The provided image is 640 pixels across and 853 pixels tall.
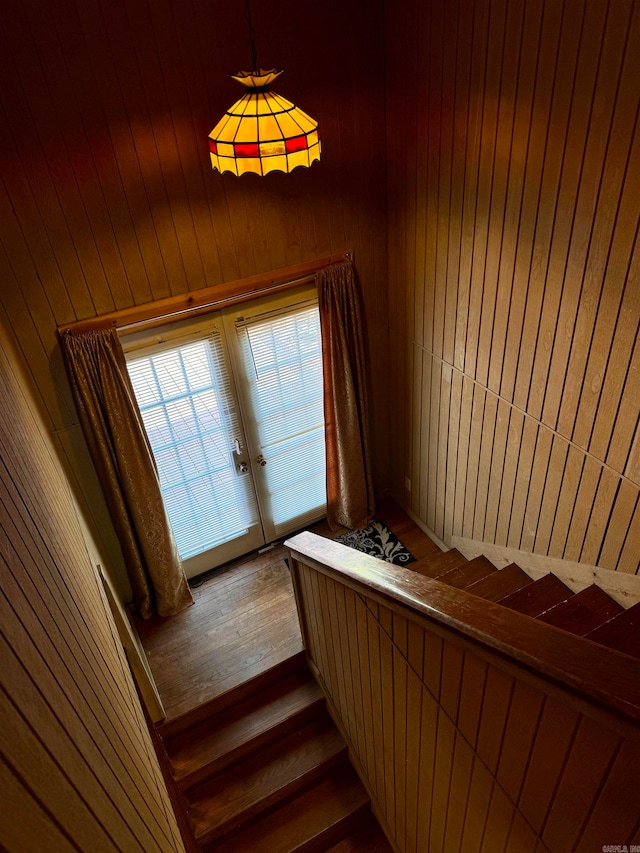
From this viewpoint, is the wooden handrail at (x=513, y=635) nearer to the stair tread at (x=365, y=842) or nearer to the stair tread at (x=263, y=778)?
the stair tread at (x=263, y=778)

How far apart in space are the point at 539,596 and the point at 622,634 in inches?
30.5

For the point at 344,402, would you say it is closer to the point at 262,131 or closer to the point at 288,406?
the point at 288,406

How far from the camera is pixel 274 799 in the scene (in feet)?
11.2

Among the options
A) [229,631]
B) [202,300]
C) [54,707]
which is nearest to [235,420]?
[202,300]

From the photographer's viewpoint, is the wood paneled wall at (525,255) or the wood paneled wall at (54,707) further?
the wood paneled wall at (525,255)

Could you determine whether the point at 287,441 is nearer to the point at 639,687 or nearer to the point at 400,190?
the point at 400,190

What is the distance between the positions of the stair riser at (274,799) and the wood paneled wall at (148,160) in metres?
1.89

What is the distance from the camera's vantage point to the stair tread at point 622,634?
2283mm

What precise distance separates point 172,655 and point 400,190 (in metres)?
3.35

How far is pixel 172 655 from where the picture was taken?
4.00 m

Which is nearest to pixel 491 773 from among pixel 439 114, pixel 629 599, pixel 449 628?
pixel 449 628

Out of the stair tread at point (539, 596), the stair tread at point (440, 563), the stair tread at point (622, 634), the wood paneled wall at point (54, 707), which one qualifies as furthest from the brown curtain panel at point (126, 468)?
the stair tread at point (622, 634)

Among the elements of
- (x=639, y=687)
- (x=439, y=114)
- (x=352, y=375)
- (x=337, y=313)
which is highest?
(x=439, y=114)

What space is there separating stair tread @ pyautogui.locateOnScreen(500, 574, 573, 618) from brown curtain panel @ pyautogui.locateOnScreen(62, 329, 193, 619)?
86.6 inches
